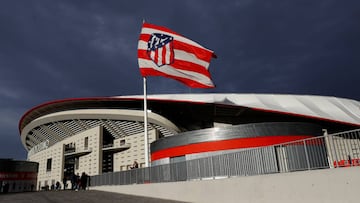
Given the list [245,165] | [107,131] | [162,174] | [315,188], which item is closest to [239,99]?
[107,131]

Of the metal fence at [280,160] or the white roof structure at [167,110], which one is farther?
the white roof structure at [167,110]

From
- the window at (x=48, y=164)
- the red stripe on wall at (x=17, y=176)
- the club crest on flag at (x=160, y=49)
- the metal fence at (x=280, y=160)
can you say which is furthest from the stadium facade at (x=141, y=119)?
the metal fence at (x=280, y=160)

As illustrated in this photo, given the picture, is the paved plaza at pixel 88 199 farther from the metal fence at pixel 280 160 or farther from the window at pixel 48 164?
the window at pixel 48 164

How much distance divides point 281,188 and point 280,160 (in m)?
1.39

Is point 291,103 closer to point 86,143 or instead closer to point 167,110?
point 167,110

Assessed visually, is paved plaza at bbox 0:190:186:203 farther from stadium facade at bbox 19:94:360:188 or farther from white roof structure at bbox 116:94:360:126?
white roof structure at bbox 116:94:360:126

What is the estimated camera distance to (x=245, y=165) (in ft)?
32.8

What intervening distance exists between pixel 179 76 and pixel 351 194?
12.2 metres

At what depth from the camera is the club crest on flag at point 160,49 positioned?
16953mm

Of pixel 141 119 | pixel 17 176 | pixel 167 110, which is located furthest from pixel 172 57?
pixel 17 176

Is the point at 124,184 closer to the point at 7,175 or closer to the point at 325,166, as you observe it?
the point at 325,166

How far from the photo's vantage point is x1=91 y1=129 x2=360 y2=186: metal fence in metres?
7.33

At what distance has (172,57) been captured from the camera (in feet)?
56.0

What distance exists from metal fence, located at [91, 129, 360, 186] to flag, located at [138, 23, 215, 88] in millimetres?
6032
